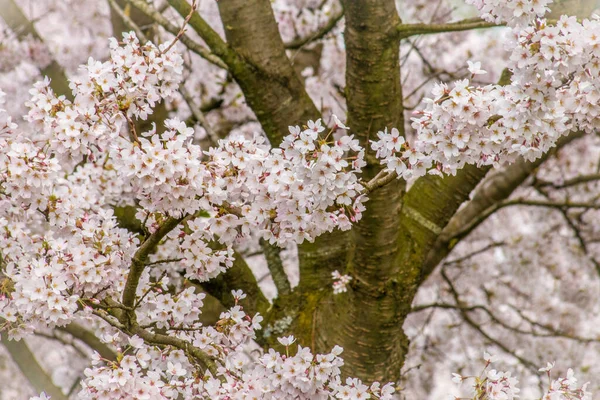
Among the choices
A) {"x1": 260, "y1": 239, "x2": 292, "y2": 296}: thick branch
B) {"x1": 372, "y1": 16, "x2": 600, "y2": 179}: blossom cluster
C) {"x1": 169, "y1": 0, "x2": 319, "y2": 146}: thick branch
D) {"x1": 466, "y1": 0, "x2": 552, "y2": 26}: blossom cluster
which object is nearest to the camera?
{"x1": 372, "y1": 16, "x2": 600, "y2": 179}: blossom cluster

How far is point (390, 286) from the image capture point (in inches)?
115

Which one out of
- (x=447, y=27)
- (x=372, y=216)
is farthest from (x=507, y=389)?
(x=447, y=27)

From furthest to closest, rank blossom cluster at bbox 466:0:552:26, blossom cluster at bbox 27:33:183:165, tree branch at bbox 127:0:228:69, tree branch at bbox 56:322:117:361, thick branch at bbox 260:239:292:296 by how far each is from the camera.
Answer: tree branch at bbox 56:322:117:361
thick branch at bbox 260:239:292:296
tree branch at bbox 127:0:228:69
blossom cluster at bbox 27:33:183:165
blossom cluster at bbox 466:0:552:26

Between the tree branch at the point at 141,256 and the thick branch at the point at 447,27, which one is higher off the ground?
the thick branch at the point at 447,27

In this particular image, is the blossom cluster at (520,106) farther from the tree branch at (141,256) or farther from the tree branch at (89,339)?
the tree branch at (89,339)

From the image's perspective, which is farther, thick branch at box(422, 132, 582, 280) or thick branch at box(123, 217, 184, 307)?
thick branch at box(422, 132, 582, 280)

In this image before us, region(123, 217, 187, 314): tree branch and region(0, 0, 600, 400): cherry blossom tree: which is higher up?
region(0, 0, 600, 400): cherry blossom tree

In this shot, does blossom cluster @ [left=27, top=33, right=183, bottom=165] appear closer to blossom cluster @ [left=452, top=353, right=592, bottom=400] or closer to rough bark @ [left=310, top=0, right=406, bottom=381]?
rough bark @ [left=310, top=0, right=406, bottom=381]

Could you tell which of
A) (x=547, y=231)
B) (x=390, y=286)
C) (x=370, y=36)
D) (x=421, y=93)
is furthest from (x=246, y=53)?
(x=547, y=231)

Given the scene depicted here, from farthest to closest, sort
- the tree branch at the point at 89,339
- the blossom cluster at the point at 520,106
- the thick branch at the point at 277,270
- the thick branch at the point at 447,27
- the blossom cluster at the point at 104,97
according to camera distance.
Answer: the tree branch at the point at 89,339 < the thick branch at the point at 277,270 < the thick branch at the point at 447,27 < the blossom cluster at the point at 104,97 < the blossom cluster at the point at 520,106

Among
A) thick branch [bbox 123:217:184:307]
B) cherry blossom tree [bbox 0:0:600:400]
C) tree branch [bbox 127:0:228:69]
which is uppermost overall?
tree branch [bbox 127:0:228:69]

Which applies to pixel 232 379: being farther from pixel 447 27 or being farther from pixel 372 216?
pixel 447 27


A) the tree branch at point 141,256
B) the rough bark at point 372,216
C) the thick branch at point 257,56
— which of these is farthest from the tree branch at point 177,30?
the tree branch at point 141,256

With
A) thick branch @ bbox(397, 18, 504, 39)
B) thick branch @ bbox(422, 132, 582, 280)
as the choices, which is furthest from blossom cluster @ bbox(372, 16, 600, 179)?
thick branch @ bbox(422, 132, 582, 280)
